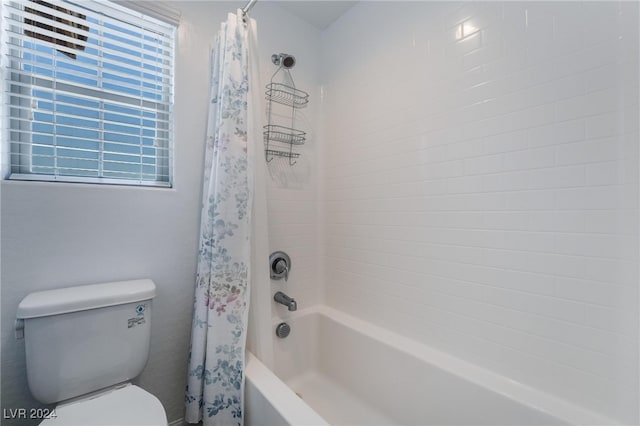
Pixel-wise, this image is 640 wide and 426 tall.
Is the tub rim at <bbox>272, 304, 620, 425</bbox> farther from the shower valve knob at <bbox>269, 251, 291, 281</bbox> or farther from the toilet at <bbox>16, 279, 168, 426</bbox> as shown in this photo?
the toilet at <bbox>16, 279, 168, 426</bbox>

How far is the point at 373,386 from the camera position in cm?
159

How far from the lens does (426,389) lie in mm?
1344

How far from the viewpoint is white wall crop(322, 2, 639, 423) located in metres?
0.94

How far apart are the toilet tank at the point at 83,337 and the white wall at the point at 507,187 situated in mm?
1211

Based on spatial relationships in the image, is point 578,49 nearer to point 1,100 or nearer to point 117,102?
point 117,102

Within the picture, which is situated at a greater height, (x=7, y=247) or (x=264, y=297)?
(x=7, y=247)

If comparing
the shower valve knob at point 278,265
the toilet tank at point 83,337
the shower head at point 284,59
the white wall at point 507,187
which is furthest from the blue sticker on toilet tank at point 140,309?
the shower head at point 284,59

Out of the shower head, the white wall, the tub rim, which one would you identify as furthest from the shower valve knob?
the shower head

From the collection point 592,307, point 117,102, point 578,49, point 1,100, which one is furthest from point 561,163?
point 1,100

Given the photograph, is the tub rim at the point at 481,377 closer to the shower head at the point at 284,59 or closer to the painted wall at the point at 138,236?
the painted wall at the point at 138,236

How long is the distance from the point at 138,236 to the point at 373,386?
58.1 inches

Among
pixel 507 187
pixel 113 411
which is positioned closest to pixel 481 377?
pixel 507 187

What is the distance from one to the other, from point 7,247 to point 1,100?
582 mm

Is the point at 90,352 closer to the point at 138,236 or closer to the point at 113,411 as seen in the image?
the point at 113,411
